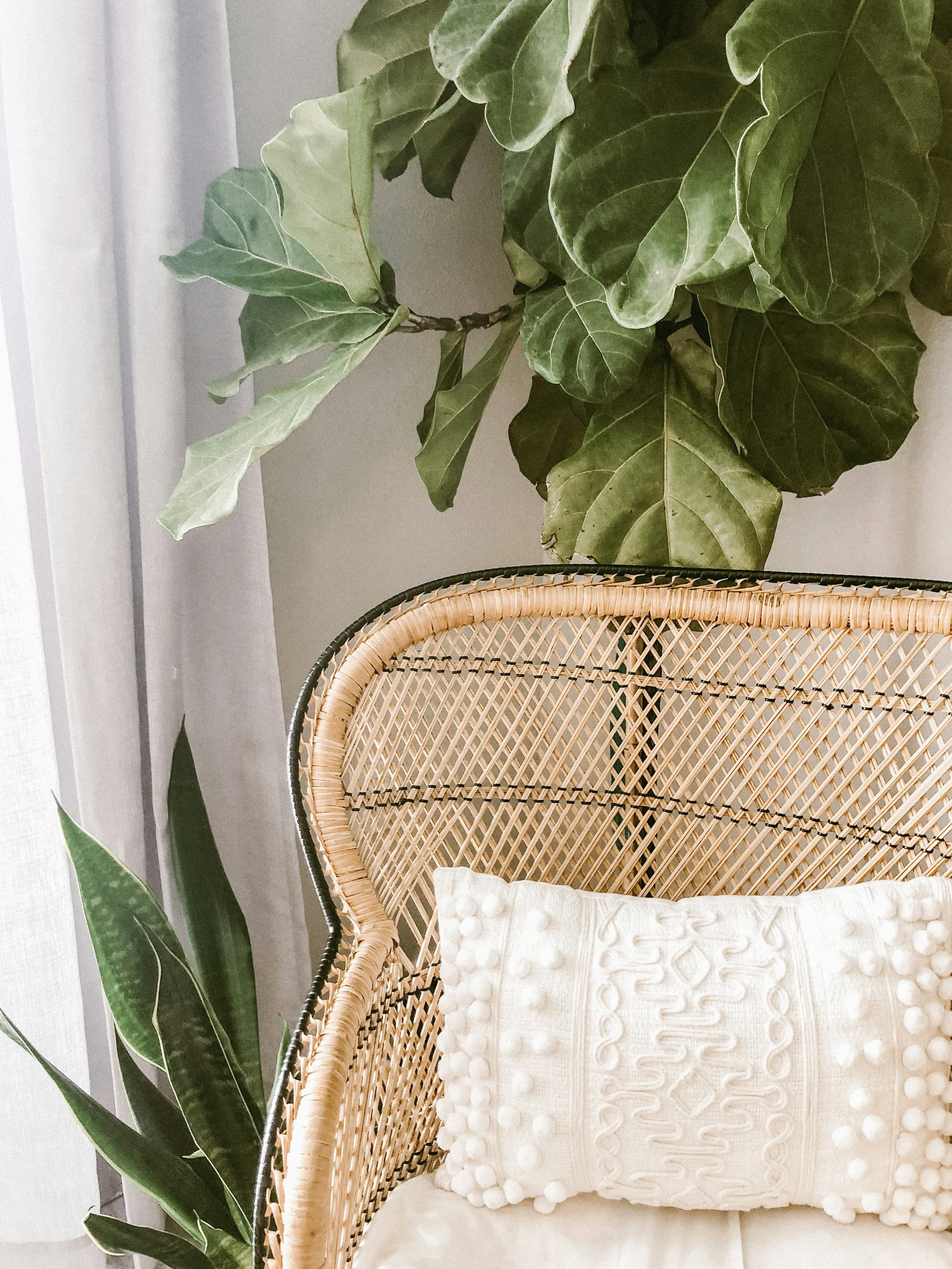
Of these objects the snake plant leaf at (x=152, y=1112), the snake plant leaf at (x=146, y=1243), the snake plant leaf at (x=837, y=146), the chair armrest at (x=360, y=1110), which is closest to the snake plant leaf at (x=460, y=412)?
the snake plant leaf at (x=837, y=146)

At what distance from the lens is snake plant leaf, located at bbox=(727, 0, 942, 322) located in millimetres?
530

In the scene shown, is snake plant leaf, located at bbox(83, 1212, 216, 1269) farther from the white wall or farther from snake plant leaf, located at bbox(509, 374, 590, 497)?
snake plant leaf, located at bbox(509, 374, 590, 497)

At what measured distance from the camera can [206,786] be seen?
40.8 inches

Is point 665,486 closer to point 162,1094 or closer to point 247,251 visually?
point 247,251

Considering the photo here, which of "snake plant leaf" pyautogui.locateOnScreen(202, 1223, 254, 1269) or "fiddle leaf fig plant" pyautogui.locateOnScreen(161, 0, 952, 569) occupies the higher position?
"fiddle leaf fig plant" pyautogui.locateOnScreen(161, 0, 952, 569)

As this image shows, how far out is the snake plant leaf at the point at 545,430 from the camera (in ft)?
3.22

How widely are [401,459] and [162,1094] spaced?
746mm

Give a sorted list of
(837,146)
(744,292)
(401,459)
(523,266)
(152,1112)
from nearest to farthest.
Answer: (837,146)
(744,292)
(152,1112)
(523,266)
(401,459)

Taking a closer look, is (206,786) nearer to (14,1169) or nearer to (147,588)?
(147,588)

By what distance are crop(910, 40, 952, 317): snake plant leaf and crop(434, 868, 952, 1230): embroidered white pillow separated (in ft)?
1.80

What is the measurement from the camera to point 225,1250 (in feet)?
2.47

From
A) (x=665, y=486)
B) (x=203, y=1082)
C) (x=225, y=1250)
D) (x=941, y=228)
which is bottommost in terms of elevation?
(x=225, y=1250)

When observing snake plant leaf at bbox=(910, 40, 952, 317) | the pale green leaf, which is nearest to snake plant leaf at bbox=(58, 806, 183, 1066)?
the pale green leaf

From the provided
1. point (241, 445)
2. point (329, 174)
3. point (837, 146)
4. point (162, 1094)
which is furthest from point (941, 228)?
point (162, 1094)
